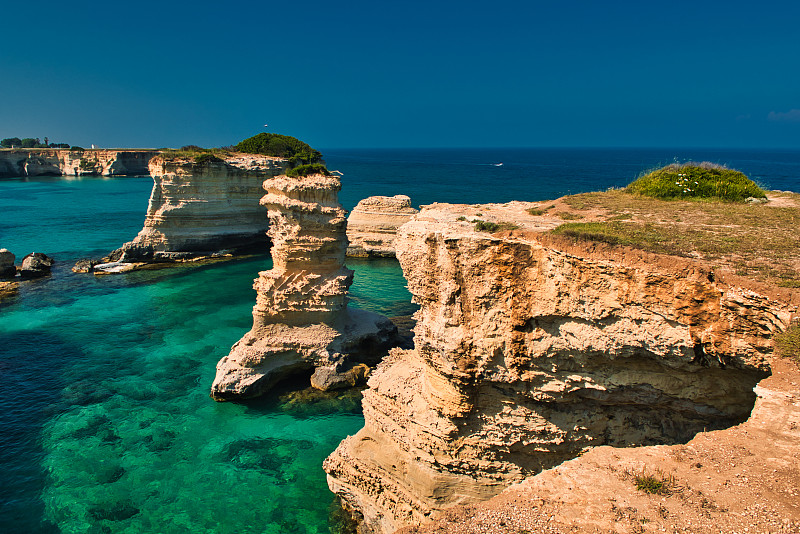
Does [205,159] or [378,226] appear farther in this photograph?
[378,226]

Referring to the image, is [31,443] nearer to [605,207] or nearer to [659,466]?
[659,466]

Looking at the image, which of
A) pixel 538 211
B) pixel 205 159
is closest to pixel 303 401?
pixel 538 211

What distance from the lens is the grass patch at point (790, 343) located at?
6.22m

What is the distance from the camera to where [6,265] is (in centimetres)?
3228

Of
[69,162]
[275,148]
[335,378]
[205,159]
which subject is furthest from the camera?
[69,162]

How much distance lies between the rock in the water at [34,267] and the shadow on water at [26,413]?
38.1 feet

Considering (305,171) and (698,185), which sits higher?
(305,171)

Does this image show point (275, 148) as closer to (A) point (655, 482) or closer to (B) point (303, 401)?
(B) point (303, 401)

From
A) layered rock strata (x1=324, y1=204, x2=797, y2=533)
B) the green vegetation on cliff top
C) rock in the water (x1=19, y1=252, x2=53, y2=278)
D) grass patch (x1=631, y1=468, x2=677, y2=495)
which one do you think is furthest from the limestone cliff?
grass patch (x1=631, y1=468, x2=677, y2=495)

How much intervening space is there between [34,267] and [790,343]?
41.6 meters

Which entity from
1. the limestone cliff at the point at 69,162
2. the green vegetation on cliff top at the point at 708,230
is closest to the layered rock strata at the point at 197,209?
the green vegetation on cliff top at the point at 708,230

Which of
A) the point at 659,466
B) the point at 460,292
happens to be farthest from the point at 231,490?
the point at 659,466

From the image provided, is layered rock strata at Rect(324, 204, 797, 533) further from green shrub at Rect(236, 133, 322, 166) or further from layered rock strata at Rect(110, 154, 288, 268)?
green shrub at Rect(236, 133, 322, 166)

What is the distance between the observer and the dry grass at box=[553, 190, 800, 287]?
780 centimetres
